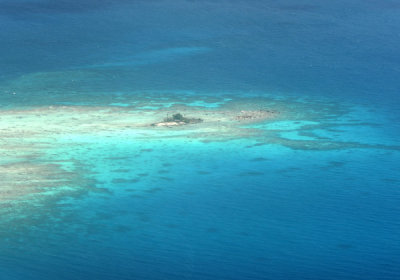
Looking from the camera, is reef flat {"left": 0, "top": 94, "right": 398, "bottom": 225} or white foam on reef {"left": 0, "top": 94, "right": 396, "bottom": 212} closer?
reef flat {"left": 0, "top": 94, "right": 398, "bottom": 225}

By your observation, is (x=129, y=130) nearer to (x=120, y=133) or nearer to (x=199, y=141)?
(x=120, y=133)

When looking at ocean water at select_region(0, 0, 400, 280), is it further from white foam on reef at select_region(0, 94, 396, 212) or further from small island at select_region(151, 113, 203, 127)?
small island at select_region(151, 113, 203, 127)

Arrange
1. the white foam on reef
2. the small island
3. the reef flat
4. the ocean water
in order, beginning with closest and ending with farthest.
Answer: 1. the ocean water
2. the reef flat
3. the white foam on reef
4. the small island

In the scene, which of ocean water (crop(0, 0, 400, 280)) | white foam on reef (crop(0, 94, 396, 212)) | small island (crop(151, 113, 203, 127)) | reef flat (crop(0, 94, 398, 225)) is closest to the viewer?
ocean water (crop(0, 0, 400, 280))

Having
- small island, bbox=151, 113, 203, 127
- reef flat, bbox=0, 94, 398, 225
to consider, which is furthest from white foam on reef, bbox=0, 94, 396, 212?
small island, bbox=151, 113, 203, 127

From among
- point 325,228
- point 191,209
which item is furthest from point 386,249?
point 191,209

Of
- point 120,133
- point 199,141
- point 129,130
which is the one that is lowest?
point 199,141

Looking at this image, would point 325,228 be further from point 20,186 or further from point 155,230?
point 20,186

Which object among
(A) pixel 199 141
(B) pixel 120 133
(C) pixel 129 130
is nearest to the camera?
(A) pixel 199 141

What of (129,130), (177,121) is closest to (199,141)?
(129,130)
